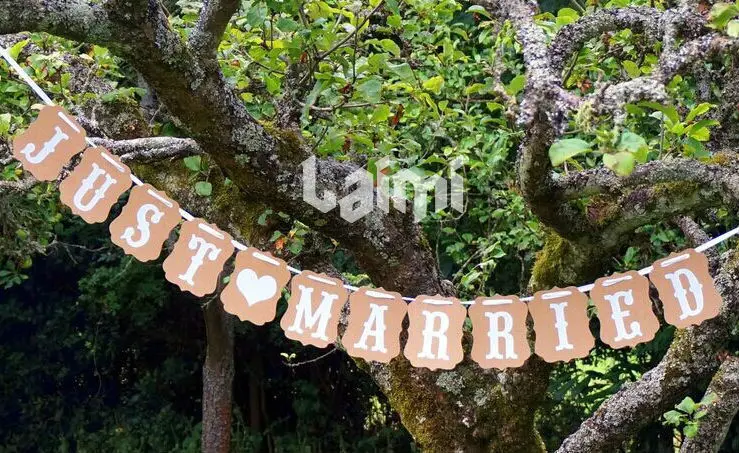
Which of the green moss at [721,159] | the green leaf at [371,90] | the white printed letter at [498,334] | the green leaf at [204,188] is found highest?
the green leaf at [371,90]

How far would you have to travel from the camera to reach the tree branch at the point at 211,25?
1.58 meters

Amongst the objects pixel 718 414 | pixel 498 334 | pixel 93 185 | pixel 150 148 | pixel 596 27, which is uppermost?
pixel 596 27

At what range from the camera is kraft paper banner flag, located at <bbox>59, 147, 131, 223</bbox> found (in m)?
1.78

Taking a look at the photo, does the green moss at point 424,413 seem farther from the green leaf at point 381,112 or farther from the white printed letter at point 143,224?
the white printed letter at point 143,224

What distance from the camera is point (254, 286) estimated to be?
177 centimetres

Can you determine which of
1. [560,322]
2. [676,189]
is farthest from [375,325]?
[676,189]

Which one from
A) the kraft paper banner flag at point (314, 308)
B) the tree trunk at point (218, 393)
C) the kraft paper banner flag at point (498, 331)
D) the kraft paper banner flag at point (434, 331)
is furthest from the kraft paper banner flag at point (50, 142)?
the tree trunk at point (218, 393)

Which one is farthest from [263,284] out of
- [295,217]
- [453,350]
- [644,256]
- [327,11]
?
[644,256]

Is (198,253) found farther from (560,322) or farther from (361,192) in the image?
(560,322)

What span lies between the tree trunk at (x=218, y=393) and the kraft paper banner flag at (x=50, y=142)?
2.79 meters

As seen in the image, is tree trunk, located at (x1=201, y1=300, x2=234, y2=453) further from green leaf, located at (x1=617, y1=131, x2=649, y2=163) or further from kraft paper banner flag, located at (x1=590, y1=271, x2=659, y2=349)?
green leaf, located at (x1=617, y1=131, x2=649, y2=163)

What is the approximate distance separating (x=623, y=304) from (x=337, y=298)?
0.58 meters

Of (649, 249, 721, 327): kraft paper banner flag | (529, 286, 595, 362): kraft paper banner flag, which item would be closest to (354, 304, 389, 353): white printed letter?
(529, 286, 595, 362): kraft paper banner flag

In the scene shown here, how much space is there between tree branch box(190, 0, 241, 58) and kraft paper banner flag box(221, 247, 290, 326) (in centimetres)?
41
